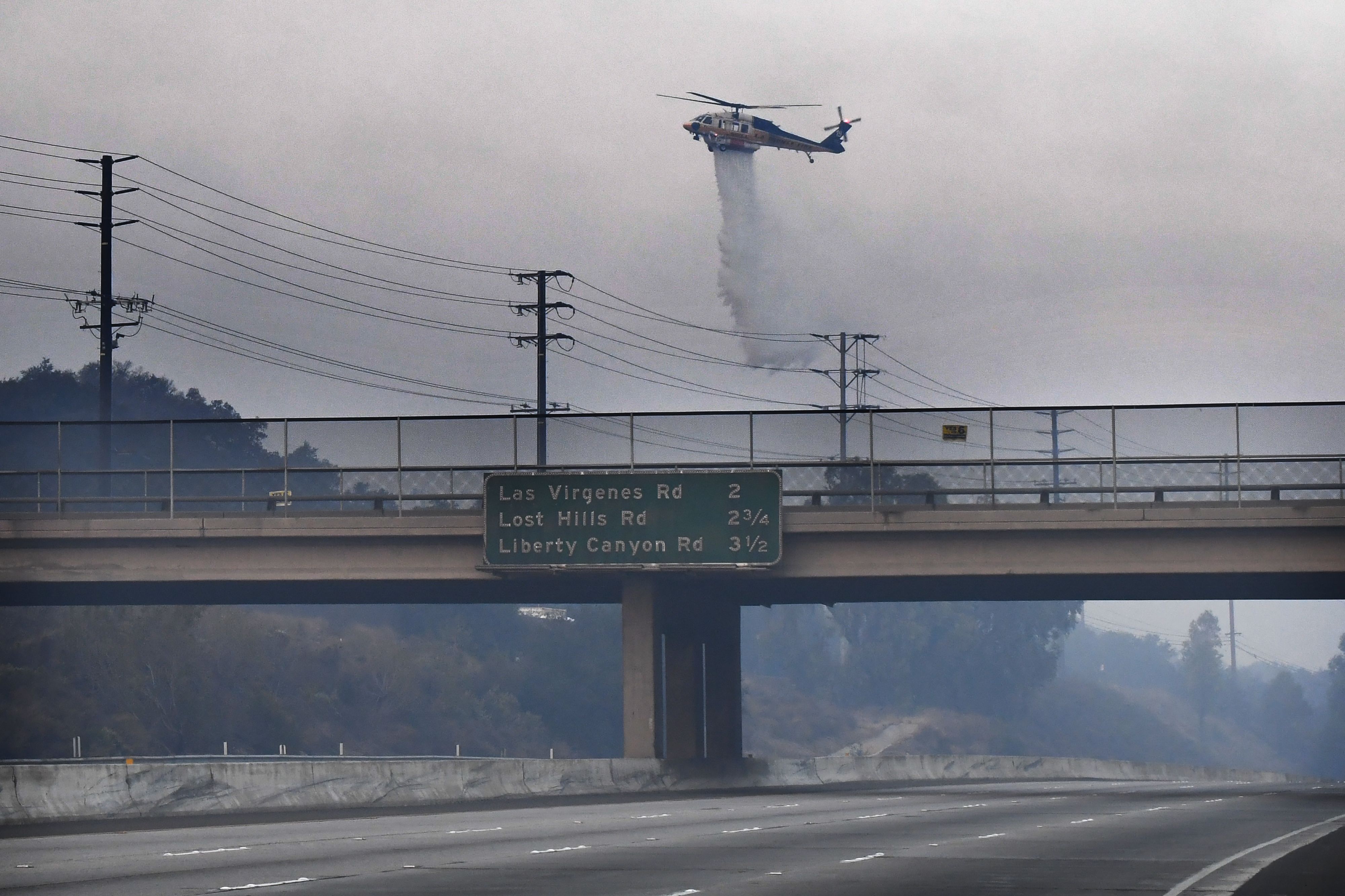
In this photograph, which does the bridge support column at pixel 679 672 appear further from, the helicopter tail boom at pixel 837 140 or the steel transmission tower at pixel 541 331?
the helicopter tail boom at pixel 837 140

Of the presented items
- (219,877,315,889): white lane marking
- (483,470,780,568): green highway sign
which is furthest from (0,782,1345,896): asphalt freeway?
(483,470,780,568): green highway sign

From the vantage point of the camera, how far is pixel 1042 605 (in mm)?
194125

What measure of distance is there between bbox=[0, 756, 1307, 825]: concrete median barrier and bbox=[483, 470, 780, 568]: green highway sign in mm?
4935

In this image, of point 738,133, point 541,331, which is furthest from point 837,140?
point 541,331

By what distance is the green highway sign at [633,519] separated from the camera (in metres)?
41.0

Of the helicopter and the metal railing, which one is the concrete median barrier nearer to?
the metal railing

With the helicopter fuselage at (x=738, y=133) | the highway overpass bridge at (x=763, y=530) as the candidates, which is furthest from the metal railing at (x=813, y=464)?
the helicopter fuselage at (x=738, y=133)

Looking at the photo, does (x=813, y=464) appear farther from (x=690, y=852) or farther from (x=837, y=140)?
(x=837, y=140)

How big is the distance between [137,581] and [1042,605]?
161m

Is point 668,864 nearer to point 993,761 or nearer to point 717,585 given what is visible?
point 717,585

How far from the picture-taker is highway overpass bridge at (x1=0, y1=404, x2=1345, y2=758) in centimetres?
4056

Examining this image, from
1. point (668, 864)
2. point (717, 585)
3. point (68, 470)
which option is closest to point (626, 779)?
point (717, 585)

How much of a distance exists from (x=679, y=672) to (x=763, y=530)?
7610 millimetres

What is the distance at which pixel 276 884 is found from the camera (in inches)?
668
